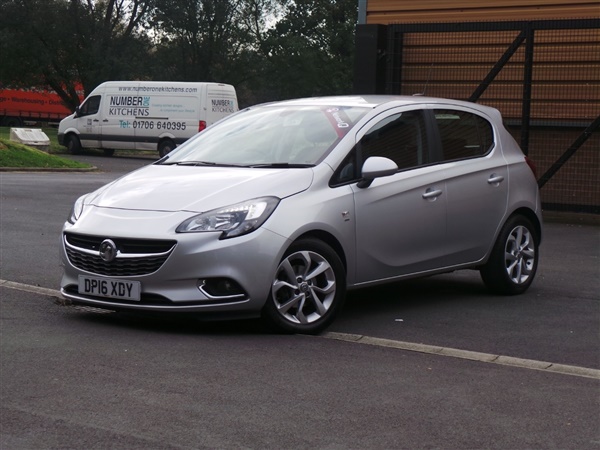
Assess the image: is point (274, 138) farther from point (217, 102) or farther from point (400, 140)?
point (217, 102)

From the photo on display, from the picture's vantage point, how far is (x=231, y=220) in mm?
6902

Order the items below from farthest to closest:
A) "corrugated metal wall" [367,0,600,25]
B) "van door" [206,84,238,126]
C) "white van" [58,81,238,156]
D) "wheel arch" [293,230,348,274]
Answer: "white van" [58,81,238,156] < "van door" [206,84,238,126] < "corrugated metal wall" [367,0,600,25] < "wheel arch" [293,230,348,274]

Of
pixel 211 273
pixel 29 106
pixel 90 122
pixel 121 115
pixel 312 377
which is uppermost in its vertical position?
pixel 211 273

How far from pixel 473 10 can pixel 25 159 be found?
1469 centimetres

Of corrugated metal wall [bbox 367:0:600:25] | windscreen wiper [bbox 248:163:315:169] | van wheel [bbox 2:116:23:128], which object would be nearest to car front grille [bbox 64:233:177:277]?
windscreen wiper [bbox 248:163:315:169]

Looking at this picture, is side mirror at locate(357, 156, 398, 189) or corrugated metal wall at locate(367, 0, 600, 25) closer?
side mirror at locate(357, 156, 398, 189)

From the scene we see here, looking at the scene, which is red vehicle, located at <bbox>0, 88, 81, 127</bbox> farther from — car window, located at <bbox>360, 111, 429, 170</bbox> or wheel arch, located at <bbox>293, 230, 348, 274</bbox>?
wheel arch, located at <bbox>293, 230, 348, 274</bbox>

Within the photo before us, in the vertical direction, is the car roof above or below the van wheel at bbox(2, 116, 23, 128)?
above

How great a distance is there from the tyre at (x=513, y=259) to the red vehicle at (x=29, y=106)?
176ft

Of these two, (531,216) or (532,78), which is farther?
(532,78)

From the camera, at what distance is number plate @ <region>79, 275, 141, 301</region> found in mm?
6918

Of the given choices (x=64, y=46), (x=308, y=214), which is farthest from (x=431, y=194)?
(x=64, y=46)

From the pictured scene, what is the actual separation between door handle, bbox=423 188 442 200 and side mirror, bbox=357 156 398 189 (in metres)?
0.57

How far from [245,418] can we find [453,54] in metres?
12.9
